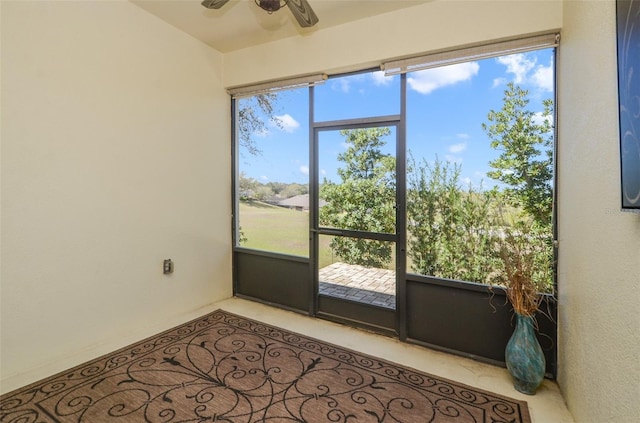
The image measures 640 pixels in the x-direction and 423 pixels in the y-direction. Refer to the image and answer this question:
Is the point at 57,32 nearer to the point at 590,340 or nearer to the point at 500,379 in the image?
the point at 590,340

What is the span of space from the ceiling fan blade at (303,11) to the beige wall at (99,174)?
167cm

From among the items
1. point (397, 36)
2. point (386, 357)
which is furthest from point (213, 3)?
point (386, 357)

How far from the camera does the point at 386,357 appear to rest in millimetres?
2455

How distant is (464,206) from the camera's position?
2.52m

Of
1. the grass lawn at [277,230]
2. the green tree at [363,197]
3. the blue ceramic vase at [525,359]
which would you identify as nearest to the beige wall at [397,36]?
the green tree at [363,197]

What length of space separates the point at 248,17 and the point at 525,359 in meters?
3.42

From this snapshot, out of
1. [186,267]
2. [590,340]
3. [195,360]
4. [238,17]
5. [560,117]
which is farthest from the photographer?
[186,267]

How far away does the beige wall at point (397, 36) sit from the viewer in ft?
7.20

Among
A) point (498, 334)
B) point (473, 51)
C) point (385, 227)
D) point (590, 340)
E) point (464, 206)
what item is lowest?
point (498, 334)

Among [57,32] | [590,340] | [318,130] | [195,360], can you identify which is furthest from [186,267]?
[590,340]

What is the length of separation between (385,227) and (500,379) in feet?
4.59

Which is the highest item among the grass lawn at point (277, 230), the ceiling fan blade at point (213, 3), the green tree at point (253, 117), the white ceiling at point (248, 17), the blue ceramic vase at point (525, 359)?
the white ceiling at point (248, 17)

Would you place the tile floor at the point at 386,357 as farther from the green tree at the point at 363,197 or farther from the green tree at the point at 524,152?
the green tree at the point at 524,152

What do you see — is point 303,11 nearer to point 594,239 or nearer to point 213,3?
point 213,3
